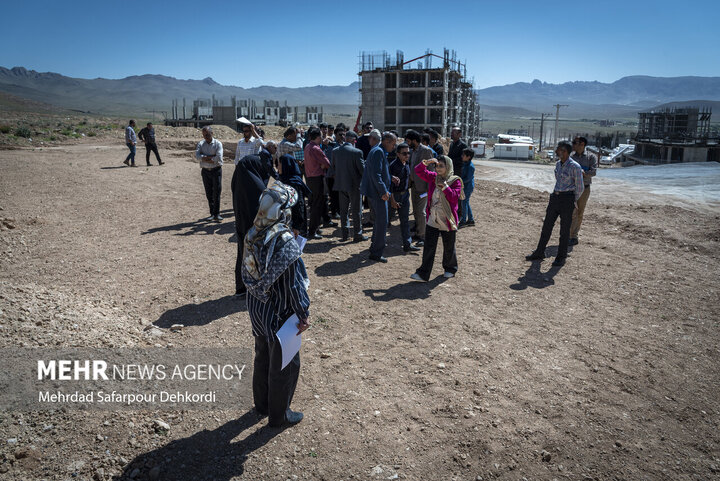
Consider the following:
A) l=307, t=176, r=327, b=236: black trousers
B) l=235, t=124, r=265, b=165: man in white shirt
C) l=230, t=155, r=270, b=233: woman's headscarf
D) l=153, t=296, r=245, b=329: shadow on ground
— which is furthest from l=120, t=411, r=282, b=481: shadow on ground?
l=307, t=176, r=327, b=236: black trousers

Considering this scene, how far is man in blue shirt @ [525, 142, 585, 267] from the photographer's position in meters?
7.66

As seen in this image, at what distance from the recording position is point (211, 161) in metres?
9.73

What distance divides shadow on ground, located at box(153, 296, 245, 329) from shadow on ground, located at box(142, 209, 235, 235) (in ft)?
11.8

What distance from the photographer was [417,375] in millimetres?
4605

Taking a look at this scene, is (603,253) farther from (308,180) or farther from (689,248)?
(308,180)

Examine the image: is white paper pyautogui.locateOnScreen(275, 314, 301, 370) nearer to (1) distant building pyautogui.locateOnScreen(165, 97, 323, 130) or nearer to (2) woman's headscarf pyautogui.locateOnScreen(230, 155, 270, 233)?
(2) woman's headscarf pyautogui.locateOnScreen(230, 155, 270, 233)

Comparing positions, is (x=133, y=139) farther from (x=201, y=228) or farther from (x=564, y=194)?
(x=564, y=194)

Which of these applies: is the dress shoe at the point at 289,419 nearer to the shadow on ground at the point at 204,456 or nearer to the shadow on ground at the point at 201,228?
the shadow on ground at the point at 204,456

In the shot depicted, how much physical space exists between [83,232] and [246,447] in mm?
7399

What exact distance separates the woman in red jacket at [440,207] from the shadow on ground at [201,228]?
14.4 ft

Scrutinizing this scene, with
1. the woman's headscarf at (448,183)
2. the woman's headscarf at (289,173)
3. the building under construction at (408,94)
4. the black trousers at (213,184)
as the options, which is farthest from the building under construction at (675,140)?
the woman's headscarf at (289,173)

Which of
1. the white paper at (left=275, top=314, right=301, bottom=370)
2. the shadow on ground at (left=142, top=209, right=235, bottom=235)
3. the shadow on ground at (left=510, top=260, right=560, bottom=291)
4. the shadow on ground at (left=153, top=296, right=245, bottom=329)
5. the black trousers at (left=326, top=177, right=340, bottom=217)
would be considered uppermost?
the black trousers at (left=326, top=177, right=340, bottom=217)

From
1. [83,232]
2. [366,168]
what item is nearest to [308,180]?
[366,168]

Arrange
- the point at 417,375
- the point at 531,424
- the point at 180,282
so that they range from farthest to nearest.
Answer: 1. the point at 180,282
2. the point at 417,375
3. the point at 531,424
